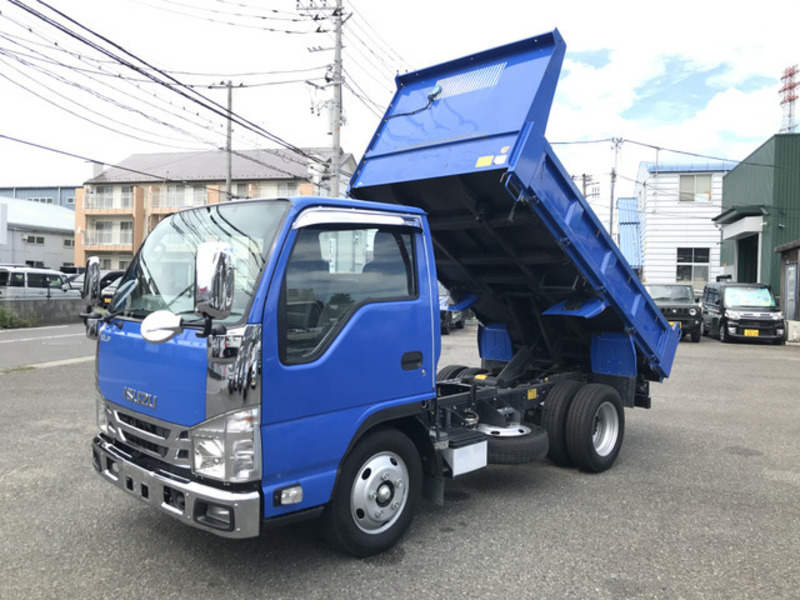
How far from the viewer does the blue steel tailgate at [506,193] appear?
14.3 feet

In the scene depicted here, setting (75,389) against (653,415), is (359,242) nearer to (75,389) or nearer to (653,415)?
(653,415)

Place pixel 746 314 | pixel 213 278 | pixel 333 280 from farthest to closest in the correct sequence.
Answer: pixel 746 314 < pixel 333 280 < pixel 213 278

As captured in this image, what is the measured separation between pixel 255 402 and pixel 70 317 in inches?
866

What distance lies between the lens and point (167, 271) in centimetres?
369

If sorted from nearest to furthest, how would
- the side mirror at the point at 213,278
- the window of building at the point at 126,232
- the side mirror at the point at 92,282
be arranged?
the side mirror at the point at 213,278
the side mirror at the point at 92,282
the window of building at the point at 126,232

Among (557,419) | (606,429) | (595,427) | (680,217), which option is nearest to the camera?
(557,419)

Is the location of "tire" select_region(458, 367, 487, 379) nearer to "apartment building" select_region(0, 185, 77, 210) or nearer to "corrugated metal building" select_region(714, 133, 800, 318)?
"corrugated metal building" select_region(714, 133, 800, 318)

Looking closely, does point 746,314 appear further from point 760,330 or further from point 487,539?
point 487,539

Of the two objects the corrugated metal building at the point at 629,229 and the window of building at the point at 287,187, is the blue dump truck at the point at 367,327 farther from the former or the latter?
the window of building at the point at 287,187

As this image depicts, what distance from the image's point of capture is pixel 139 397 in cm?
340

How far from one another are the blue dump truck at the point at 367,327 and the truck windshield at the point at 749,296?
14958 millimetres

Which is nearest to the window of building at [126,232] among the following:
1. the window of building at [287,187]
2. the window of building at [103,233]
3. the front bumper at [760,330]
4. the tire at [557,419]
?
the window of building at [103,233]

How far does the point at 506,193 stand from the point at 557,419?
2116mm

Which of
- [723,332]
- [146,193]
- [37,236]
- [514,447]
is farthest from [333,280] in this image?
[37,236]
